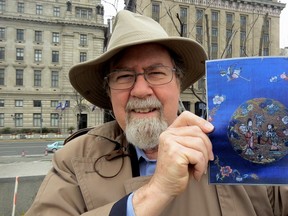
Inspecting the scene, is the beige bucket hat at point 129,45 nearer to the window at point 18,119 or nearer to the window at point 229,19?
the window at point 229,19

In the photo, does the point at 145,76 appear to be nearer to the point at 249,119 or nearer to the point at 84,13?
the point at 249,119

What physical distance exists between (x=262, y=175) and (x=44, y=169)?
4.29 m

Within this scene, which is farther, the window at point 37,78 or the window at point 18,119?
the window at point 37,78

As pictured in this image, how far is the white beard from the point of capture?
1404mm

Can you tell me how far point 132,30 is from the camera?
1.50 metres

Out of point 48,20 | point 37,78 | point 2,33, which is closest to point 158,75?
point 37,78

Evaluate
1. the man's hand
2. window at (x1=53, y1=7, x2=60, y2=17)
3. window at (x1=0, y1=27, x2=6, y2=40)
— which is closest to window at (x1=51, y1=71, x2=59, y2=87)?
window at (x1=0, y1=27, x2=6, y2=40)

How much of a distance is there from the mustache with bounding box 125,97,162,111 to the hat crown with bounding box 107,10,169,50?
0.89 feet

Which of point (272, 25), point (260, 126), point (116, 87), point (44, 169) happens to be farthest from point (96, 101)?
point (272, 25)

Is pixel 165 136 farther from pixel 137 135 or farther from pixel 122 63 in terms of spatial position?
pixel 122 63

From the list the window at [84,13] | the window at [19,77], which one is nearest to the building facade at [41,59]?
the window at [19,77]

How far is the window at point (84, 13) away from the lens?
43.6 metres

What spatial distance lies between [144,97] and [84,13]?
150 feet

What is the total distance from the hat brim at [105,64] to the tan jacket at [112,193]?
0.49m
